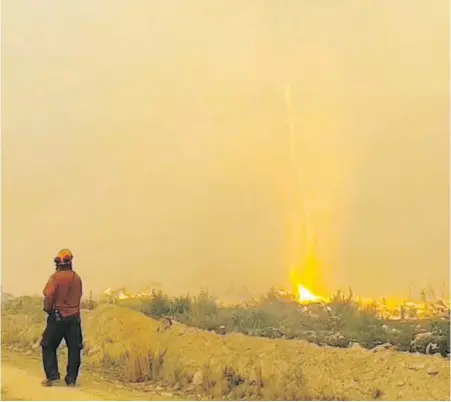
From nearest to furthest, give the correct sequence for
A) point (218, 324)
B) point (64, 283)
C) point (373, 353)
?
point (64, 283), point (373, 353), point (218, 324)

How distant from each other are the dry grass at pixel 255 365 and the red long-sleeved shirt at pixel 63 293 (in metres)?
1.27

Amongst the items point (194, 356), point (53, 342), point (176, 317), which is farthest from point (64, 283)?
point (176, 317)

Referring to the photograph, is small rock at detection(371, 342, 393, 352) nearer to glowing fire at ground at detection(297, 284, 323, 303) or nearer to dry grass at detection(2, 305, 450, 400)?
dry grass at detection(2, 305, 450, 400)

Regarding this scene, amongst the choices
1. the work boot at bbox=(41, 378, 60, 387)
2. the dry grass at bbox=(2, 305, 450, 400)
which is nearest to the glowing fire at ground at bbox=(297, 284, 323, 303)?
the dry grass at bbox=(2, 305, 450, 400)

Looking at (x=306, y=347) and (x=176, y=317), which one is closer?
(x=306, y=347)

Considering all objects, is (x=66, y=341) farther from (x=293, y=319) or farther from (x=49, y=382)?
(x=293, y=319)

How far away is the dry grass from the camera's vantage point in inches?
291

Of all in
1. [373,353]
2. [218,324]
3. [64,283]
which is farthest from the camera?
[218,324]

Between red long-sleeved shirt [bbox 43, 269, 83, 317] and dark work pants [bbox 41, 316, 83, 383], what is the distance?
122mm

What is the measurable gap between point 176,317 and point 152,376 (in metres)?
1.64

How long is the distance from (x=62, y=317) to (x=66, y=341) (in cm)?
33

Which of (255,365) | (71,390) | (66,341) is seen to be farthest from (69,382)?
(255,365)

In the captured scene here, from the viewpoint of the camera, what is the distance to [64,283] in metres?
7.33

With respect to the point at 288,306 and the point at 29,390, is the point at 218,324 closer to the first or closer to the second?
the point at 288,306
